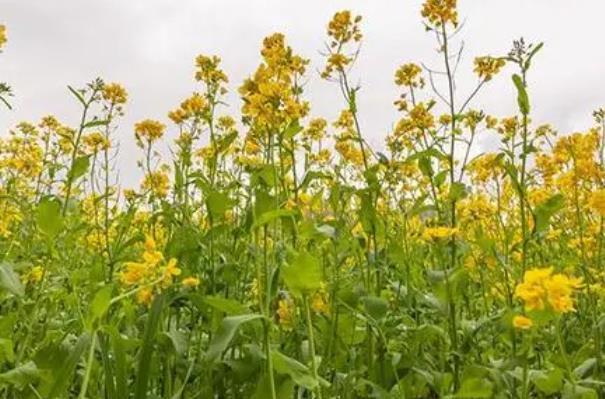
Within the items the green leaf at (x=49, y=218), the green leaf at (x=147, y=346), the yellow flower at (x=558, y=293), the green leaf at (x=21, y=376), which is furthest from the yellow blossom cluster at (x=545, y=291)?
the green leaf at (x=49, y=218)

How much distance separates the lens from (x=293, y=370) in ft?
4.81

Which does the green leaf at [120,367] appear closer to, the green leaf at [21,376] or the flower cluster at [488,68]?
the green leaf at [21,376]

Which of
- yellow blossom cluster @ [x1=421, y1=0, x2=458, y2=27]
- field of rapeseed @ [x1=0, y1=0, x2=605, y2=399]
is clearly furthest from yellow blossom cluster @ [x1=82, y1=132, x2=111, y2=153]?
yellow blossom cluster @ [x1=421, y1=0, x2=458, y2=27]

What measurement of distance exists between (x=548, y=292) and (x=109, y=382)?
91 cm

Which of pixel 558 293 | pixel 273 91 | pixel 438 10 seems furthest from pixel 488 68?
pixel 558 293

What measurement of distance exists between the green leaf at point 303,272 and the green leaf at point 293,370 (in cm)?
14

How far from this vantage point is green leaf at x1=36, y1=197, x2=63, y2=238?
5.48 feet

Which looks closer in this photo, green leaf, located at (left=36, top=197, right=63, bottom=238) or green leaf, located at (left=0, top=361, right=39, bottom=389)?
green leaf, located at (left=0, top=361, right=39, bottom=389)

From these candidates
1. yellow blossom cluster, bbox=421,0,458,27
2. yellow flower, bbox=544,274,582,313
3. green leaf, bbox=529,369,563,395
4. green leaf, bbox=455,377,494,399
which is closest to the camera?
yellow flower, bbox=544,274,582,313

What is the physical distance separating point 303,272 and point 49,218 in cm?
61

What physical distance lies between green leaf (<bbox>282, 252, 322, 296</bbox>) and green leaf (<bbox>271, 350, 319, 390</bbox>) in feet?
0.45

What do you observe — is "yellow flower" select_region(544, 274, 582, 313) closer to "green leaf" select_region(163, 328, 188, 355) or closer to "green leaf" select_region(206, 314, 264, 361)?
"green leaf" select_region(206, 314, 264, 361)

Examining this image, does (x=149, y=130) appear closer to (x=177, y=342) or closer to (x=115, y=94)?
(x=115, y=94)

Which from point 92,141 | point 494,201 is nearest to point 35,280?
point 92,141
